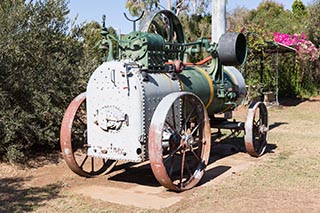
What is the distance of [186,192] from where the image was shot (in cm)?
512

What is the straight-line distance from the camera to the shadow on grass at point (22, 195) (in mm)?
4804

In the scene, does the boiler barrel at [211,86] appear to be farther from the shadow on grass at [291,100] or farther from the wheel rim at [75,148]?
the shadow on grass at [291,100]

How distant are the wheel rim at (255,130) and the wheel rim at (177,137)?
1.15 m

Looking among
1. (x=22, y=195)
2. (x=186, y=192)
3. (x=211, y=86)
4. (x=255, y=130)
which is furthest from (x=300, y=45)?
(x=22, y=195)

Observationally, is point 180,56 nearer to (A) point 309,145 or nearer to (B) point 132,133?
(B) point 132,133

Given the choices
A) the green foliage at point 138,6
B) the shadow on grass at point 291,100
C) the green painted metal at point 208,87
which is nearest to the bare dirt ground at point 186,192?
the green painted metal at point 208,87

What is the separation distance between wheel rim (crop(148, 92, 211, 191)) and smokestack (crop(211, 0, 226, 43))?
493 cm

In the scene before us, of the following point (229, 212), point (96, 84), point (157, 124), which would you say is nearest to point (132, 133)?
point (157, 124)

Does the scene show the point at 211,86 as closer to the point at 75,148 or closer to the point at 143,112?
the point at 143,112

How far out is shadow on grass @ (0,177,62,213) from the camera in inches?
189

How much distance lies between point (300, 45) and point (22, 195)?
494 inches

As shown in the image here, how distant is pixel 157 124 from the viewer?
4.72m

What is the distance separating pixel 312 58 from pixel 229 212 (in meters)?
12.5

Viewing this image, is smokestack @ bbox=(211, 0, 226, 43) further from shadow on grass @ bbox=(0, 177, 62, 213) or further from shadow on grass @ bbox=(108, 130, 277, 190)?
shadow on grass @ bbox=(0, 177, 62, 213)
